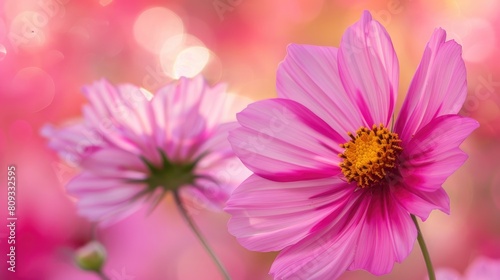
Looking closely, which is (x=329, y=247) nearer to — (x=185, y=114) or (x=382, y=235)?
(x=382, y=235)

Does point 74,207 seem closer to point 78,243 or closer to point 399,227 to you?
point 78,243

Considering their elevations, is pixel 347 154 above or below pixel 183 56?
below

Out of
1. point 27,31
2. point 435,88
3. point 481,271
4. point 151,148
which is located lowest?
point 481,271

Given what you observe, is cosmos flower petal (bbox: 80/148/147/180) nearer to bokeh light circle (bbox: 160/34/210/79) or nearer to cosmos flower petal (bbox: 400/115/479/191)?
bokeh light circle (bbox: 160/34/210/79)

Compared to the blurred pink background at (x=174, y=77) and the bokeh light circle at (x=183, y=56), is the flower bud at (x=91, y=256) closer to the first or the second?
the blurred pink background at (x=174, y=77)

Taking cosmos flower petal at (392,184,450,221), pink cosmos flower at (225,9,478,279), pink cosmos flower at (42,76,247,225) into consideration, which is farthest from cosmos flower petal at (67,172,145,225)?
cosmos flower petal at (392,184,450,221)

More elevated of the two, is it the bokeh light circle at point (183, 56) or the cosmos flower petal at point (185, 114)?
the bokeh light circle at point (183, 56)

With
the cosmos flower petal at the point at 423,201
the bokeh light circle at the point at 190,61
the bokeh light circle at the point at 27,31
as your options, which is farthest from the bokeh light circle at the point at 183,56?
the cosmos flower petal at the point at 423,201

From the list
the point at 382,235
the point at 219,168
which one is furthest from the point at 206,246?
the point at 382,235

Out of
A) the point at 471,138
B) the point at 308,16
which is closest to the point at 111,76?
the point at 308,16
